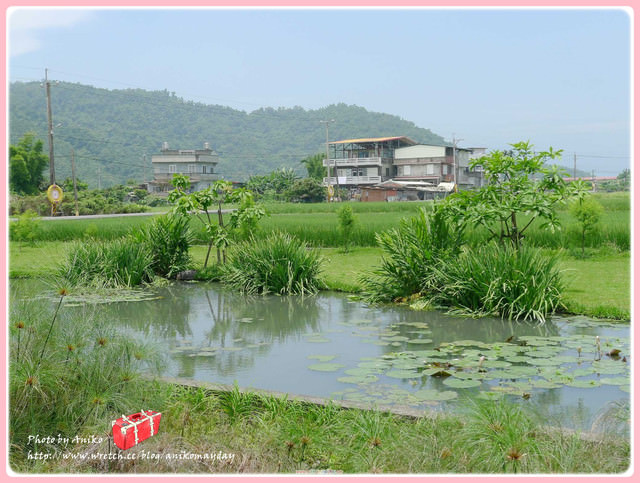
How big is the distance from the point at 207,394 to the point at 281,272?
555cm

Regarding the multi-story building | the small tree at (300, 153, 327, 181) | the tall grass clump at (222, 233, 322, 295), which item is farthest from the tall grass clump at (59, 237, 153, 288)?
the small tree at (300, 153, 327, 181)

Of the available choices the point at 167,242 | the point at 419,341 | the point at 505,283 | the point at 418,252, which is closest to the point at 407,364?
the point at 419,341

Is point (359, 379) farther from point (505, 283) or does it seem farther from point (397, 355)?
point (505, 283)

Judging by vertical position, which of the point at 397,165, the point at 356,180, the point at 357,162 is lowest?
the point at 356,180

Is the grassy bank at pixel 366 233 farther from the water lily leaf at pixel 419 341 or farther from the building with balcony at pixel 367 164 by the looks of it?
the building with balcony at pixel 367 164

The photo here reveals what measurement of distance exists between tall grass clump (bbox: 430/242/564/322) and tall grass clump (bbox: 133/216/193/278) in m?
5.67

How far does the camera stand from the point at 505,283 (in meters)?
8.21

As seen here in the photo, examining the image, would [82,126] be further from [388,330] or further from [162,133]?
[388,330]

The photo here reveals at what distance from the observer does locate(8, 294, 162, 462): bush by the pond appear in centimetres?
417

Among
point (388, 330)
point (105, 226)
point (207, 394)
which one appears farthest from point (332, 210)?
point (207, 394)

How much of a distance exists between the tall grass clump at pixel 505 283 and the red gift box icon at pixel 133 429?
5254 mm

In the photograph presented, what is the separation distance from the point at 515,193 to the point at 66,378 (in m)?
6.57

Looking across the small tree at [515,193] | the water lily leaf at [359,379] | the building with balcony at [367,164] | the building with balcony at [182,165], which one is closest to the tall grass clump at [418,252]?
the small tree at [515,193]

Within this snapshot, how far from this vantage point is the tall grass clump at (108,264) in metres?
11.4
